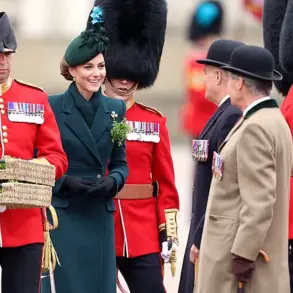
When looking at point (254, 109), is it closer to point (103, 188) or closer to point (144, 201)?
point (103, 188)

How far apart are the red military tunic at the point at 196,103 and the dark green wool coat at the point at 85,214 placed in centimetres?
523

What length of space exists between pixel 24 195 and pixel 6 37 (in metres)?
0.81

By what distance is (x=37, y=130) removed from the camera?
6820mm

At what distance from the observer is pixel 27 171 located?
6.42 meters

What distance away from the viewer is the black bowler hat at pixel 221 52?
7.20m

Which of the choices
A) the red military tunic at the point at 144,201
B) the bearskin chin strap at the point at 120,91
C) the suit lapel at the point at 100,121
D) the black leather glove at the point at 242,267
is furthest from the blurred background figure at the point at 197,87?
the black leather glove at the point at 242,267

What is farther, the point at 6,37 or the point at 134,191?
the point at 134,191

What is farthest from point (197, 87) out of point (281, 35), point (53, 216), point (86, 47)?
point (53, 216)

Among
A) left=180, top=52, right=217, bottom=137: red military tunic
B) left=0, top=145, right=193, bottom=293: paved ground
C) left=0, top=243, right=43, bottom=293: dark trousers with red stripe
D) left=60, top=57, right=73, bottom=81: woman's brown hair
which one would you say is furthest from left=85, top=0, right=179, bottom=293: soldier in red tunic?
left=180, top=52, right=217, bottom=137: red military tunic

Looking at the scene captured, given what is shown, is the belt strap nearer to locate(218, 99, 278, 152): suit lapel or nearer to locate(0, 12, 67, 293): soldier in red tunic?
locate(0, 12, 67, 293): soldier in red tunic

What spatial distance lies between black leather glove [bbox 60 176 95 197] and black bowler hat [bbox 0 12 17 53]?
28.6 inches

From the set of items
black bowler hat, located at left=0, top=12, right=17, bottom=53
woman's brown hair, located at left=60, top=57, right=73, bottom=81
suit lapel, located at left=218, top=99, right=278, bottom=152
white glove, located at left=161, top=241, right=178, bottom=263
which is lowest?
white glove, located at left=161, top=241, right=178, bottom=263

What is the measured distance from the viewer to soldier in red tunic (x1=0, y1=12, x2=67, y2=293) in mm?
6602

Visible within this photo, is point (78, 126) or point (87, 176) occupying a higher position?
point (78, 126)
